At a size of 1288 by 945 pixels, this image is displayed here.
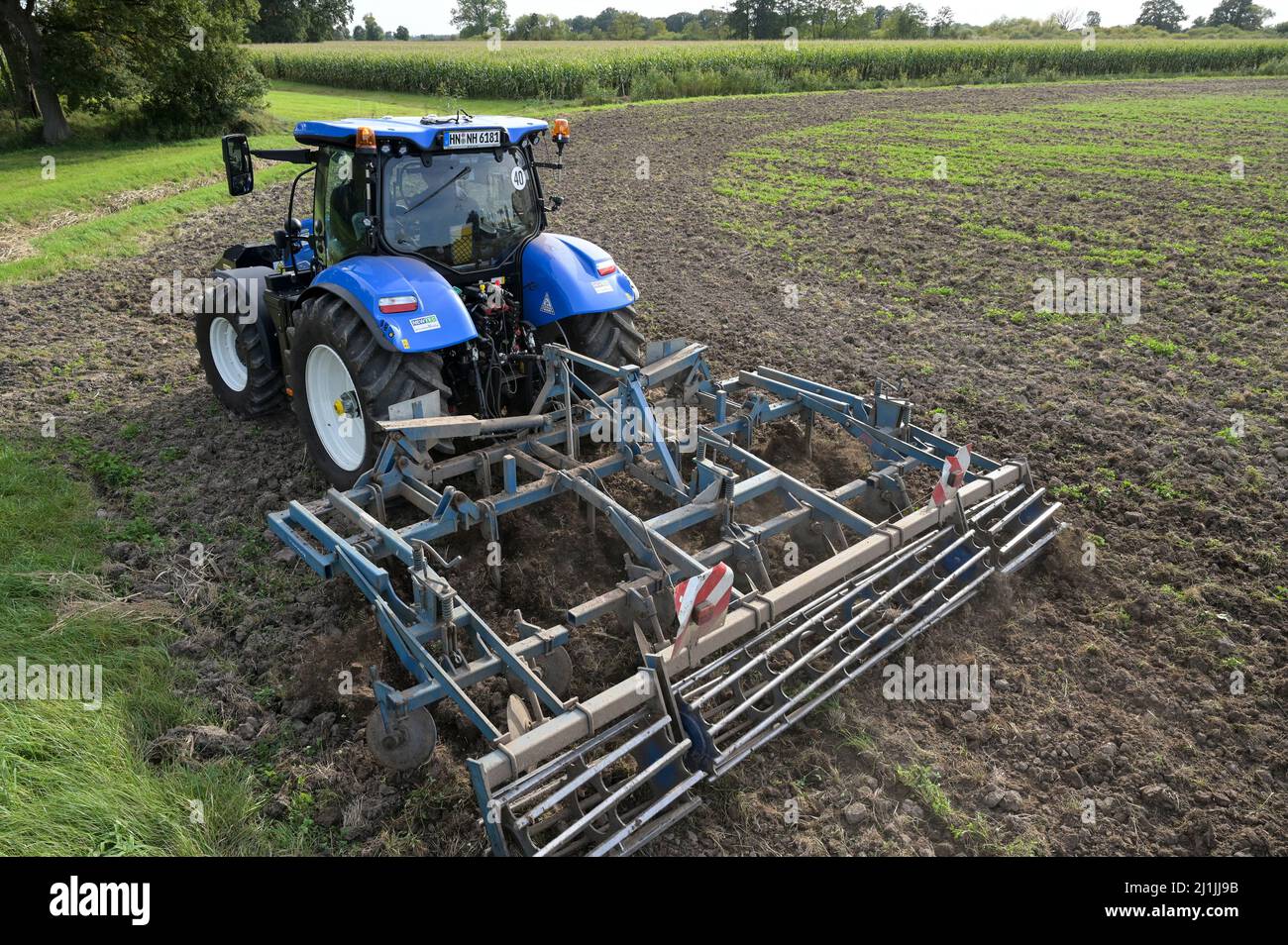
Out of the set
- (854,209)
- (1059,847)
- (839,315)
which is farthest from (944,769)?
(854,209)

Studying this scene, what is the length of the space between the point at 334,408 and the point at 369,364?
0.76 m

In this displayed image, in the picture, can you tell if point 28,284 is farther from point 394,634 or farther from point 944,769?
point 944,769

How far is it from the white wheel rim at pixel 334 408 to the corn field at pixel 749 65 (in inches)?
941

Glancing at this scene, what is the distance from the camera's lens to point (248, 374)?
19.5 ft

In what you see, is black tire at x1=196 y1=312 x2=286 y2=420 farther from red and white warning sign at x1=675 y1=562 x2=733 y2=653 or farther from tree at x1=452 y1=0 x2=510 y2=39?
tree at x1=452 y1=0 x2=510 y2=39

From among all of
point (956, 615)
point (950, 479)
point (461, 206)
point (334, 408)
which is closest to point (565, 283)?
point (461, 206)

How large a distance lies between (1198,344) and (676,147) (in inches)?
491

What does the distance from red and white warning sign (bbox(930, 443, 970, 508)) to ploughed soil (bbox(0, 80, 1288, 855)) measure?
59 cm

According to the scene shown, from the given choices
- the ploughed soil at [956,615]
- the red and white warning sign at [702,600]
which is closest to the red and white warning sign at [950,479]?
the ploughed soil at [956,615]

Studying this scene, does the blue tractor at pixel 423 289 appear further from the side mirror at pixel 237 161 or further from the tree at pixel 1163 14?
the tree at pixel 1163 14

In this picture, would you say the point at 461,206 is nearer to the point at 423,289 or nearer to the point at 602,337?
the point at 423,289

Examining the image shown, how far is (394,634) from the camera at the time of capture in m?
3.36

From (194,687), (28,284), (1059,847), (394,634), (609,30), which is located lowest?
(1059,847)

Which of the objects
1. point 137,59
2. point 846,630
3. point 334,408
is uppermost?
point 137,59
